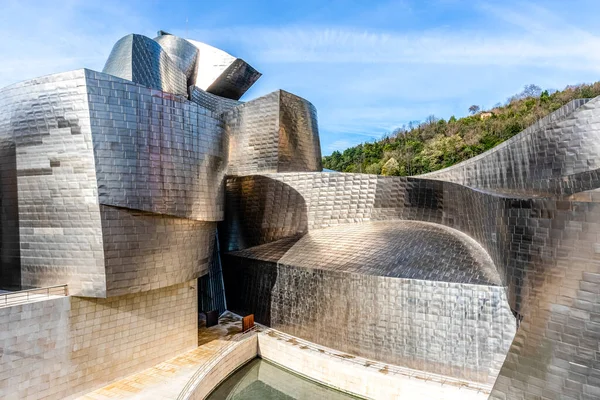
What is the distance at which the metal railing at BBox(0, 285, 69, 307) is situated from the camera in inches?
276

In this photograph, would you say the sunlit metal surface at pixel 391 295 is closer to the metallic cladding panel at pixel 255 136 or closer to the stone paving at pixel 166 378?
the stone paving at pixel 166 378

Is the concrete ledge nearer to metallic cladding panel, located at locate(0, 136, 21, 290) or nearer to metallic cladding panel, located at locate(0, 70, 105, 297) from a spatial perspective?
metallic cladding panel, located at locate(0, 70, 105, 297)

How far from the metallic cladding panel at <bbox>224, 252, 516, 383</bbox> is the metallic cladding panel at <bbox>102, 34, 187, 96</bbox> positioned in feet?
28.6

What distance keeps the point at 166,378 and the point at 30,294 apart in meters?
3.52

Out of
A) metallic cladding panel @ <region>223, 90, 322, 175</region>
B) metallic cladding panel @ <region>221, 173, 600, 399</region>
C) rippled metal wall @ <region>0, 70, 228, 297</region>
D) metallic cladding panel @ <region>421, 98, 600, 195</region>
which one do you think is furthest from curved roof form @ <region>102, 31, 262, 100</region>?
metallic cladding panel @ <region>421, 98, 600, 195</region>

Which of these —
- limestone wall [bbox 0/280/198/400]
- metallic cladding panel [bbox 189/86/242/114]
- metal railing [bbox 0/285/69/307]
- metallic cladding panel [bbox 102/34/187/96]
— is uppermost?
metallic cladding panel [bbox 102/34/187/96]

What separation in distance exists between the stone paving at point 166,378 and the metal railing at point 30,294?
232 centimetres

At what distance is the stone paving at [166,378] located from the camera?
784 cm

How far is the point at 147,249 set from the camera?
844 centimetres

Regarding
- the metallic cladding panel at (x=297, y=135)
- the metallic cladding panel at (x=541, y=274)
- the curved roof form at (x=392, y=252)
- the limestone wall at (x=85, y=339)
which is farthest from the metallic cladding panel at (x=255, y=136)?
the metallic cladding panel at (x=541, y=274)

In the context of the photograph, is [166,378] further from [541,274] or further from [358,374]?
[541,274]

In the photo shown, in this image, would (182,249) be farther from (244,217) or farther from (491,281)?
(491,281)

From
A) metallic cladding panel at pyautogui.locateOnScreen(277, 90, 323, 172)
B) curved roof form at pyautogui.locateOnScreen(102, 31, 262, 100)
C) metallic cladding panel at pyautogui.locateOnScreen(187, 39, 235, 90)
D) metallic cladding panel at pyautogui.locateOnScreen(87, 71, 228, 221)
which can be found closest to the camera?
metallic cladding panel at pyautogui.locateOnScreen(87, 71, 228, 221)

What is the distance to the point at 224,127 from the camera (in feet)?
34.9
